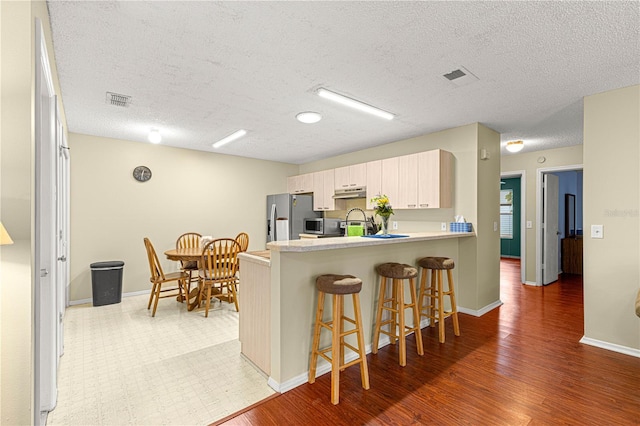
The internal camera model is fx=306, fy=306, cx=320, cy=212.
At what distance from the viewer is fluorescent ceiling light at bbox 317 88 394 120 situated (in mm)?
2986

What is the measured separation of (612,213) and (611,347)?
50.8 inches

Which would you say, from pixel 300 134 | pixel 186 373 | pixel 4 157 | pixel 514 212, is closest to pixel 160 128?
pixel 300 134

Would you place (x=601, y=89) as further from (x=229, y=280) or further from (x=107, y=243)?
(x=107, y=243)

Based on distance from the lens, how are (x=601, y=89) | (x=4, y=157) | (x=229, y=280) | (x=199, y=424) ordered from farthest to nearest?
(x=229, y=280) → (x=601, y=89) → (x=199, y=424) → (x=4, y=157)

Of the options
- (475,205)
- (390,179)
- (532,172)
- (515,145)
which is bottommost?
(475,205)

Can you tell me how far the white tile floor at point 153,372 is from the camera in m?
2.01

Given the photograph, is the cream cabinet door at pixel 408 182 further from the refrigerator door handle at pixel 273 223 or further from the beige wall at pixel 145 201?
the beige wall at pixel 145 201

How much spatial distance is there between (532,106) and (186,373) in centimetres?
430

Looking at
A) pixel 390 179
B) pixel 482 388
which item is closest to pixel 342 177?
pixel 390 179

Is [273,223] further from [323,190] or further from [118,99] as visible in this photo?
[118,99]

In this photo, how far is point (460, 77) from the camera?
2643mm

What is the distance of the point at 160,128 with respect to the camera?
4168 millimetres

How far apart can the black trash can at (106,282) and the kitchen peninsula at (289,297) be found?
2720 millimetres

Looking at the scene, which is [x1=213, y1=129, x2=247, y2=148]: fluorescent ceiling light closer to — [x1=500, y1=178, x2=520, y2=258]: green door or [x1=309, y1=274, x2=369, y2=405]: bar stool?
[x1=309, y1=274, x2=369, y2=405]: bar stool
